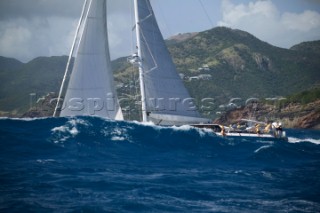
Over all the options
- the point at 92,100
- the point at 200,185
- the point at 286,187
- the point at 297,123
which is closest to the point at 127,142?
the point at 92,100

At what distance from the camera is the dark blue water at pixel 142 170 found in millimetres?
15391

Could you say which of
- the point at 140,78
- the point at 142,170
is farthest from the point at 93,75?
the point at 142,170

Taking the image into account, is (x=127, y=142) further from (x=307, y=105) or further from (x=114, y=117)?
(x=307, y=105)

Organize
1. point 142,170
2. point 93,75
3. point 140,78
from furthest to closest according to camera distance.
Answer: point 140,78
point 93,75
point 142,170

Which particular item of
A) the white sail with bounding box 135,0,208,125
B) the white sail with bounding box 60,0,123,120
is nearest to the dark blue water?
the white sail with bounding box 60,0,123,120

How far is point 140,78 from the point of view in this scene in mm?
39000

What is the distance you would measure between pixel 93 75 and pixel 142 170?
1557 cm

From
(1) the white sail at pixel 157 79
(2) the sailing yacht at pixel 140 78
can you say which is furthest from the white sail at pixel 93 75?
(1) the white sail at pixel 157 79

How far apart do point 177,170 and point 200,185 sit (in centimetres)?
379

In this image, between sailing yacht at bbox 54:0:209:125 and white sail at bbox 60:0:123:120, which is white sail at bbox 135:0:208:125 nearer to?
sailing yacht at bbox 54:0:209:125

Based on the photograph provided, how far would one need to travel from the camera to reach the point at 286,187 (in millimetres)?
19297

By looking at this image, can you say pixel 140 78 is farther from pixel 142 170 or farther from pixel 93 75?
pixel 142 170

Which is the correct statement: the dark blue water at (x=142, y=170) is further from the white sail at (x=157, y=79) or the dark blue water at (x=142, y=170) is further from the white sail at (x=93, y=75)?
the white sail at (x=157, y=79)

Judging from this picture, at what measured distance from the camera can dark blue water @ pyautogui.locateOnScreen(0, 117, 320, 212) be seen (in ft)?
50.5
